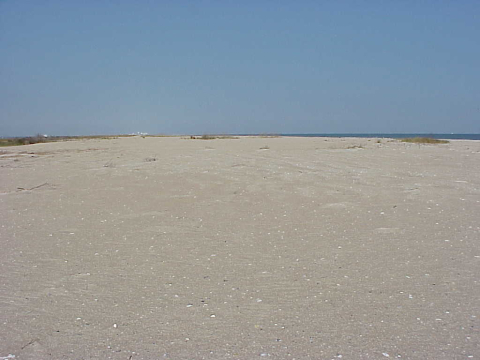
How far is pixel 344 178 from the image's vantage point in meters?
7.47

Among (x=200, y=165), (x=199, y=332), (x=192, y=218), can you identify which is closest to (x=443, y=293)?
(x=199, y=332)

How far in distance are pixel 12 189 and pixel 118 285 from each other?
205 inches

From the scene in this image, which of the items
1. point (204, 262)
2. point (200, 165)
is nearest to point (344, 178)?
point (200, 165)

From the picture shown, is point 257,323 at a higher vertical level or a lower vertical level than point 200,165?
lower

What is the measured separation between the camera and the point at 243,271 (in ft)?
11.2

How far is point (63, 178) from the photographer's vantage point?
8.17m

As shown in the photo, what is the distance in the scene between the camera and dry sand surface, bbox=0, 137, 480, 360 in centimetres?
235

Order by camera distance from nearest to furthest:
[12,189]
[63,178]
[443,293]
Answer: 1. [443,293]
2. [12,189]
3. [63,178]

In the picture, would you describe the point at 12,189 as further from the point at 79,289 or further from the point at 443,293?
the point at 443,293

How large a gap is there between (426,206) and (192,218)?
314 centimetres

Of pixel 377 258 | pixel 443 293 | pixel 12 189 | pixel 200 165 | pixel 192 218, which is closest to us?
pixel 443 293

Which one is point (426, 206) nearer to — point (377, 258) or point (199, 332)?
point (377, 258)

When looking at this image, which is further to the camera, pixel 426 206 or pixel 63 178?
pixel 63 178

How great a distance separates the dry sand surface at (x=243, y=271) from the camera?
2352mm
